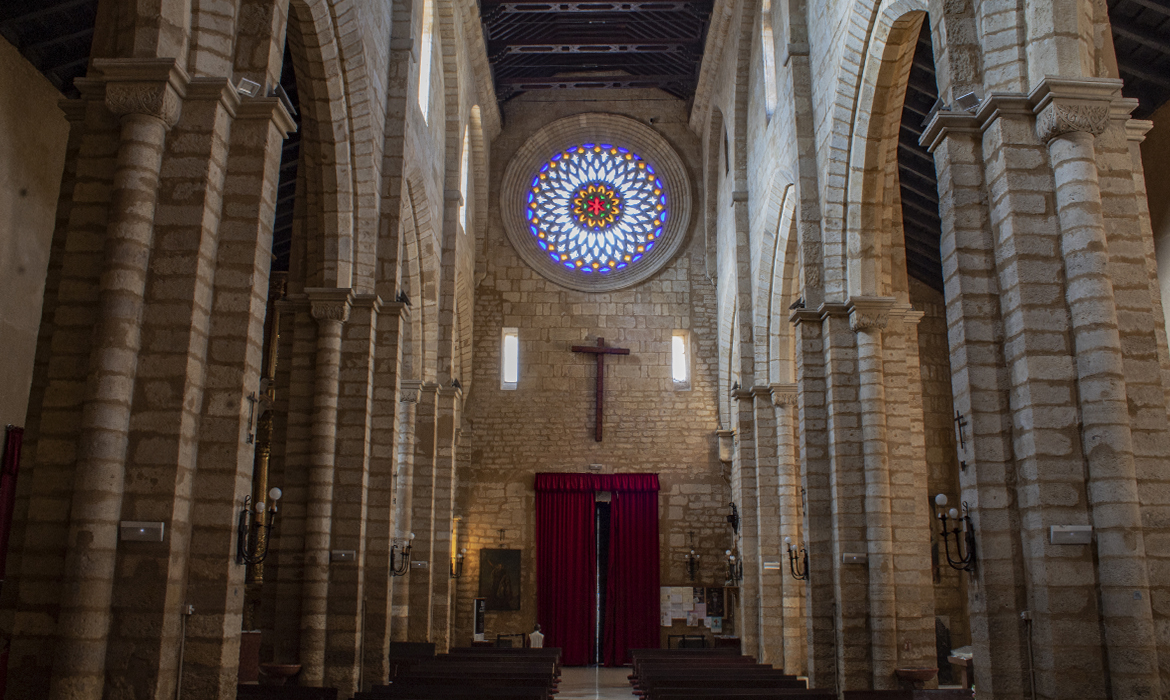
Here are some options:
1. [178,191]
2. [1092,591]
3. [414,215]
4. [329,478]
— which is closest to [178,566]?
[178,191]

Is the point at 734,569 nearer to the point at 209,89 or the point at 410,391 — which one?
the point at 410,391

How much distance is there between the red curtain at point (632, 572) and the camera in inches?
778

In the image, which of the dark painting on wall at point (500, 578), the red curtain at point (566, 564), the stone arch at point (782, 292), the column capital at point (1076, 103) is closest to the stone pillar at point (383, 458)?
the stone arch at point (782, 292)

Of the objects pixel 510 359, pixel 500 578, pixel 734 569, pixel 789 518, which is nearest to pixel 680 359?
pixel 510 359

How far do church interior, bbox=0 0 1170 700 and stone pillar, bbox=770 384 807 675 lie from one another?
5 cm

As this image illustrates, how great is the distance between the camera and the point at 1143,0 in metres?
10.2

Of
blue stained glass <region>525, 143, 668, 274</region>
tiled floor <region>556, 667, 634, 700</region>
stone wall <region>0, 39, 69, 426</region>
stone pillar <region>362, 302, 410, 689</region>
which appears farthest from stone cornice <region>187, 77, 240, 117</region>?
blue stained glass <region>525, 143, 668, 274</region>

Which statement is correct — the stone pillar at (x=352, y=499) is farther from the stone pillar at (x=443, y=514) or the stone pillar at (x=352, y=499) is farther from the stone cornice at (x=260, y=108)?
the stone pillar at (x=443, y=514)

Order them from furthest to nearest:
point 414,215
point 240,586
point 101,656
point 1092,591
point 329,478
Result: point 414,215 → point 329,478 → point 240,586 → point 1092,591 → point 101,656

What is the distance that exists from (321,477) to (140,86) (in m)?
5.17

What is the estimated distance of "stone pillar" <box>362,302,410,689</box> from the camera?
11.0m

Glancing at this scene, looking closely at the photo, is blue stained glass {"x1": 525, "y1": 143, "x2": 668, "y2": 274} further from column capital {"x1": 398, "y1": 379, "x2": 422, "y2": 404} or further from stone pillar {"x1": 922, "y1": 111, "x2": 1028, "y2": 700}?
stone pillar {"x1": 922, "y1": 111, "x2": 1028, "y2": 700}

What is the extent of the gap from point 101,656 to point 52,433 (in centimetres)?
136

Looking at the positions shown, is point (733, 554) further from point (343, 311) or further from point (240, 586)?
point (240, 586)
